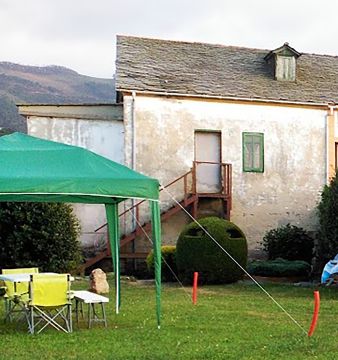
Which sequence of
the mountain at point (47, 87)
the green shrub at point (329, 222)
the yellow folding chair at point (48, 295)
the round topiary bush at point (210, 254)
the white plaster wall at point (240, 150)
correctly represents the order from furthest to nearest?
the mountain at point (47, 87), the white plaster wall at point (240, 150), the round topiary bush at point (210, 254), the green shrub at point (329, 222), the yellow folding chair at point (48, 295)

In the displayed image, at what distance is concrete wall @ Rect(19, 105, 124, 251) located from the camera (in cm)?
2402

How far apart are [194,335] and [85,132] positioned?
14539mm

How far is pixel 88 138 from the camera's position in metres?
24.2

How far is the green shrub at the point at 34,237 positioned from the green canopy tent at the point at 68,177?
9268 millimetres

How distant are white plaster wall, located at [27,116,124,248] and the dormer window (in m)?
6.49

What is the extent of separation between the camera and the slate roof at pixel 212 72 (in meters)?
24.8

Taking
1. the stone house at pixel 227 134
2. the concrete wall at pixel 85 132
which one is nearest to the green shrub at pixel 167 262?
the stone house at pixel 227 134

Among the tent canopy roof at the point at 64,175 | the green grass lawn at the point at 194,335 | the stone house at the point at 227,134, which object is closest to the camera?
the green grass lawn at the point at 194,335

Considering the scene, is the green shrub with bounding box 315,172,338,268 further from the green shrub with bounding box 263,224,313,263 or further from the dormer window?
the dormer window

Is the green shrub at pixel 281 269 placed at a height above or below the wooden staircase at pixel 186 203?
below

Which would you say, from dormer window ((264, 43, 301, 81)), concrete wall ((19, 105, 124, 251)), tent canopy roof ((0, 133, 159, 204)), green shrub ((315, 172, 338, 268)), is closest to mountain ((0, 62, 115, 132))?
dormer window ((264, 43, 301, 81))

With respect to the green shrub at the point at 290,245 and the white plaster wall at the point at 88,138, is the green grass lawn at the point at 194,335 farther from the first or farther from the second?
the white plaster wall at the point at 88,138

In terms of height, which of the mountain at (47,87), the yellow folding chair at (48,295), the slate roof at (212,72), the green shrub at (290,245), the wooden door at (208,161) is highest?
the mountain at (47,87)

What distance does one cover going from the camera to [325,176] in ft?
85.0
